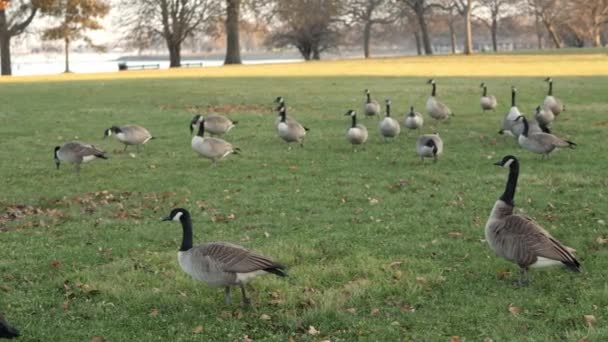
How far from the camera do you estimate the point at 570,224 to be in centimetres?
1049

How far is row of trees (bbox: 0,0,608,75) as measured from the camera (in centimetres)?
6316

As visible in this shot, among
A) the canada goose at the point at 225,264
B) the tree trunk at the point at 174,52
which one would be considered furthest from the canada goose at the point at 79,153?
the tree trunk at the point at 174,52

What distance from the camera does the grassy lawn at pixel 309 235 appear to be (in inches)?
284

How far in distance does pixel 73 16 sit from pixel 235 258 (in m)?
60.7

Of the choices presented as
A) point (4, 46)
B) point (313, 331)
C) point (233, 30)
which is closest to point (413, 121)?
point (313, 331)

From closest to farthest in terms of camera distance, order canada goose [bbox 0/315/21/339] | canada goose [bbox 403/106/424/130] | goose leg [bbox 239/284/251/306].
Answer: canada goose [bbox 0/315/21/339], goose leg [bbox 239/284/251/306], canada goose [bbox 403/106/424/130]

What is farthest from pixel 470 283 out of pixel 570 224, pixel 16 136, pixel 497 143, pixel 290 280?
pixel 16 136

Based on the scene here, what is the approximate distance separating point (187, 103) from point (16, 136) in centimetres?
1050

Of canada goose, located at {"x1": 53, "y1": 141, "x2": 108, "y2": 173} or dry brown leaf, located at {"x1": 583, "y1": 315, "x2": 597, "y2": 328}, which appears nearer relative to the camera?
dry brown leaf, located at {"x1": 583, "y1": 315, "x2": 597, "y2": 328}

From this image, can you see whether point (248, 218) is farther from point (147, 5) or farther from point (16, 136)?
point (147, 5)

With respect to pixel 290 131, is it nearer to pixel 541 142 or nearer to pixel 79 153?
pixel 79 153

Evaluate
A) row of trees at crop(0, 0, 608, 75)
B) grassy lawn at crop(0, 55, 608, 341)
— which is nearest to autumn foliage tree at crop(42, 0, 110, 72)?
row of trees at crop(0, 0, 608, 75)

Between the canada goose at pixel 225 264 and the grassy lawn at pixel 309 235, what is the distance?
0.43 metres

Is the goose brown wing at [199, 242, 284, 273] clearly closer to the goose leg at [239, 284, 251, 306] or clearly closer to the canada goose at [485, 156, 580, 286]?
the goose leg at [239, 284, 251, 306]
